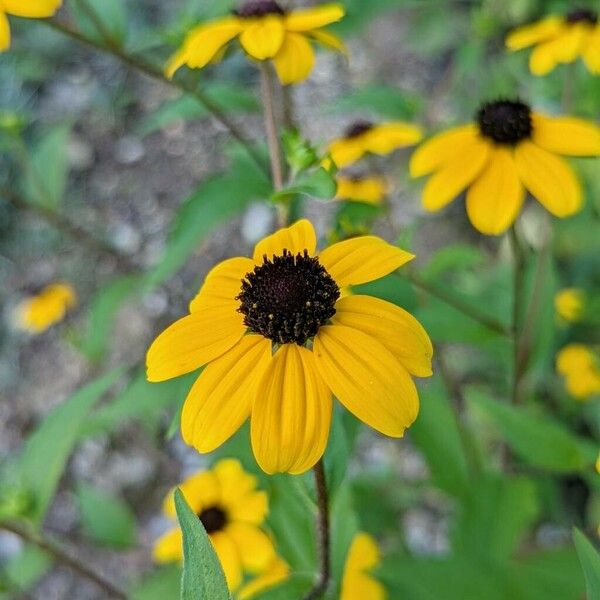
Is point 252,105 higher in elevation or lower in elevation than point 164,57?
higher

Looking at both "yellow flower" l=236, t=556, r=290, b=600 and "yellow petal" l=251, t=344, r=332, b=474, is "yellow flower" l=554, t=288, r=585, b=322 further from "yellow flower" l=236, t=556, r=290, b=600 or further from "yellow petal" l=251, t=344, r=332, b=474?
"yellow petal" l=251, t=344, r=332, b=474

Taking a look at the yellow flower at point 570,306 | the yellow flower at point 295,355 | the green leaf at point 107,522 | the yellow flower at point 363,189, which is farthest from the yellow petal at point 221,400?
the yellow flower at point 570,306

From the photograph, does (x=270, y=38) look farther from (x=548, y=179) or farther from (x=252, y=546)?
(x=252, y=546)

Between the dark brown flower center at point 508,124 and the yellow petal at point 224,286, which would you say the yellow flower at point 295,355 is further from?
the dark brown flower center at point 508,124

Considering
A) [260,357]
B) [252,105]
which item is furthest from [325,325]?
[252,105]

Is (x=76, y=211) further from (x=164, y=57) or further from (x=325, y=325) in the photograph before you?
(x=325, y=325)

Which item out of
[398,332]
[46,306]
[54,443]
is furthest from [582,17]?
[46,306]
